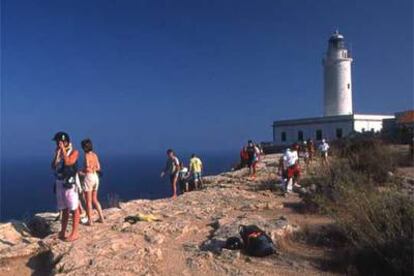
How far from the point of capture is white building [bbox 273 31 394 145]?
4631 centimetres

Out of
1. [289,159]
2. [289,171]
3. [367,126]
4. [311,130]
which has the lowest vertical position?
[289,171]

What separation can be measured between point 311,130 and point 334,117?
258cm

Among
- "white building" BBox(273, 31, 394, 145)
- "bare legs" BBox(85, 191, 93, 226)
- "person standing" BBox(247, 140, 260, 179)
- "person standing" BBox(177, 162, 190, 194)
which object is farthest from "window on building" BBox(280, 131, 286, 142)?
"bare legs" BBox(85, 191, 93, 226)

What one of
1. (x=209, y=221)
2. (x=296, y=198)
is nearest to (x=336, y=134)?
(x=296, y=198)

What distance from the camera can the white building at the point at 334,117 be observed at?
152 feet

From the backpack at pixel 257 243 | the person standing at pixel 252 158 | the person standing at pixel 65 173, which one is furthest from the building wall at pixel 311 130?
the person standing at pixel 65 173

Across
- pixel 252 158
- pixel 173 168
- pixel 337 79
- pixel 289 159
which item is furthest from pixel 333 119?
pixel 173 168

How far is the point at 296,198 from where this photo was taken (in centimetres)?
1424

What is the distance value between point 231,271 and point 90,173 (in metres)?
3.99

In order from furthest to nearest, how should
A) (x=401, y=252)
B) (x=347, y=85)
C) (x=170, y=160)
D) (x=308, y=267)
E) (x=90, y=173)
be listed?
(x=347, y=85) < (x=170, y=160) < (x=90, y=173) < (x=308, y=267) < (x=401, y=252)

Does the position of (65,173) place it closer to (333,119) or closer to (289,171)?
(289,171)

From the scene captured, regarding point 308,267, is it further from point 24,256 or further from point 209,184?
point 209,184

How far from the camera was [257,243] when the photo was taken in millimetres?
8156

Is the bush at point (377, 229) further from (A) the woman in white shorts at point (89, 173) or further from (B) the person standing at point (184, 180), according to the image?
(B) the person standing at point (184, 180)
